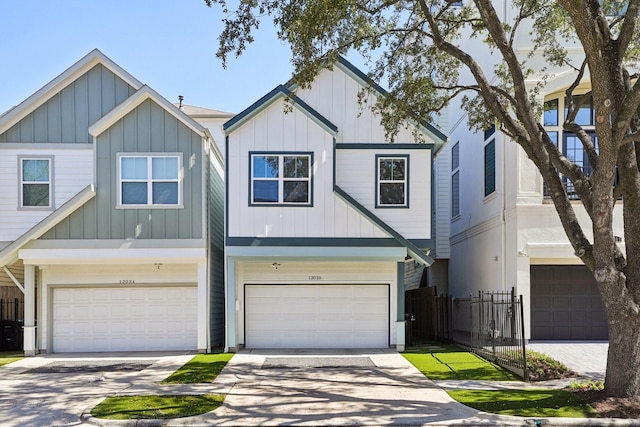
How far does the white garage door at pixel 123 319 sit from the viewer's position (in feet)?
52.9

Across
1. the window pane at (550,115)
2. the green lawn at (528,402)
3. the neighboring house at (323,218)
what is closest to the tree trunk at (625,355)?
the green lawn at (528,402)

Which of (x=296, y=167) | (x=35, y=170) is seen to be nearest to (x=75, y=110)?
(x=35, y=170)

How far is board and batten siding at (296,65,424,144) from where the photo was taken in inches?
643

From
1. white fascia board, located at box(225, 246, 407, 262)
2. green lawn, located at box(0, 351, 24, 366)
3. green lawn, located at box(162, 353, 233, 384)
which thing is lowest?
green lawn, located at box(0, 351, 24, 366)

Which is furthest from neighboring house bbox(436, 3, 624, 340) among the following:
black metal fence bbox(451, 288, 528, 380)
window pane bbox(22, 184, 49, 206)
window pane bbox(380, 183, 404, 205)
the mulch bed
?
window pane bbox(22, 184, 49, 206)

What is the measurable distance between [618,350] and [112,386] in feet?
30.5

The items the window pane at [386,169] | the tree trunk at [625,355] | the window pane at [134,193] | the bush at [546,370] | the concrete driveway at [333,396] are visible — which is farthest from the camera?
the window pane at [386,169]

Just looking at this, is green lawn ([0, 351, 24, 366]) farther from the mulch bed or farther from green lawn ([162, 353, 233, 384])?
the mulch bed

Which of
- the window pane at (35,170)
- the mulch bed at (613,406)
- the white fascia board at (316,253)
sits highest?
the window pane at (35,170)

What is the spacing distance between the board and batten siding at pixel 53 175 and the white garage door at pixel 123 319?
2.24 metres

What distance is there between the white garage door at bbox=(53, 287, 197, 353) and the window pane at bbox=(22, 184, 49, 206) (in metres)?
2.65

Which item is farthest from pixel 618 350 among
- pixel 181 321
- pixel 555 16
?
pixel 181 321

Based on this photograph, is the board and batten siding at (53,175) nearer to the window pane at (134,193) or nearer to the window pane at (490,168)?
the window pane at (134,193)

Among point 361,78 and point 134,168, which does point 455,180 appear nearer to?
point 361,78
